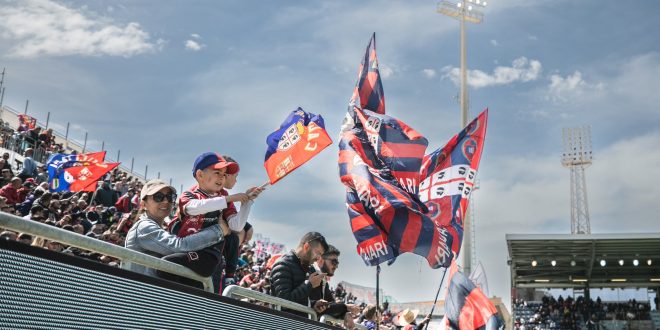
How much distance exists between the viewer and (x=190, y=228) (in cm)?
428

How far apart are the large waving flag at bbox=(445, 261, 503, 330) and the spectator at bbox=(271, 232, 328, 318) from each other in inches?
173

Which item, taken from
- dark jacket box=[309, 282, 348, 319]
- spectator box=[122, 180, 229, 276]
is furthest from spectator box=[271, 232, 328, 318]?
spectator box=[122, 180, 229, 276]

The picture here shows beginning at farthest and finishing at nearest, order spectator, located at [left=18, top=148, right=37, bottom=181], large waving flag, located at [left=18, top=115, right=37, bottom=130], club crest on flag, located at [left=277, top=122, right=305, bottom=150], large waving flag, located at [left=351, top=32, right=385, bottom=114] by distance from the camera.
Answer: large waving flag, located at [left=18, top=115, right=37, bottom=130] → spectator, located at [left=18, top=148, right=37, bottom=181] → large waving flag, located at [left=351, top=32, right=385, bottom=114] → club crest on flag, located at [left=277, top=122, right=305, bottom=150]

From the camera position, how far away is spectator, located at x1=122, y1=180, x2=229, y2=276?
404cm

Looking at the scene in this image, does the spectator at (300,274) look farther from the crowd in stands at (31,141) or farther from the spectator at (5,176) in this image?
the crowd in stands at (31,141)

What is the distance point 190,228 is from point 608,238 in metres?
30.0

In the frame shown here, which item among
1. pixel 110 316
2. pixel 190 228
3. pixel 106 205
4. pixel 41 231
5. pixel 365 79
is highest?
pixel 365 79

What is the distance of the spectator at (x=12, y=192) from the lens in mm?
11844

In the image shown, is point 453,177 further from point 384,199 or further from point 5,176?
point 5,176

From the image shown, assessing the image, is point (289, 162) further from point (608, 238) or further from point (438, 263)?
point (608, 238)

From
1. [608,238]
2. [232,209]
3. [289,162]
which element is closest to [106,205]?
[289,162]

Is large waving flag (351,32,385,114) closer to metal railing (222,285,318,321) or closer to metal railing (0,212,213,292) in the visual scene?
metal railing (222,285,318,321)

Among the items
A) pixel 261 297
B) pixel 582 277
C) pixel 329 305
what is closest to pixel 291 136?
pixel 329 305

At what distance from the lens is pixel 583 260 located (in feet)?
113
